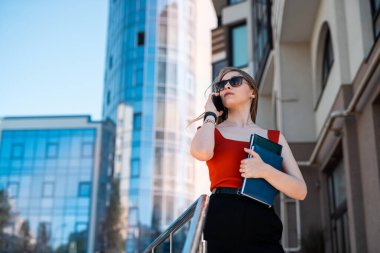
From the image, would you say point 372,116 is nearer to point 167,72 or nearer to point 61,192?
point 167,72

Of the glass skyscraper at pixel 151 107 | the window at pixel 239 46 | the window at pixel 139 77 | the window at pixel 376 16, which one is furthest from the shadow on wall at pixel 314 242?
the window at pixel 139 77

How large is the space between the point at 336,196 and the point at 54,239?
144 feet

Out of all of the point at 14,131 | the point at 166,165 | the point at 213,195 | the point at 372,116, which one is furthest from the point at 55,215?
the point at 213,195

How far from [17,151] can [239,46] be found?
37.2 meters

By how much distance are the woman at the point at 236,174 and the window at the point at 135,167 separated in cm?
4411

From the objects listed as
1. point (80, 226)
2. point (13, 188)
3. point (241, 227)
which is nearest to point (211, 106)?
point (241, 227)

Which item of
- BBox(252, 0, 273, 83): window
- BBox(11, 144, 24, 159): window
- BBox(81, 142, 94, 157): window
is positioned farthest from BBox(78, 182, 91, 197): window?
BBox(252, 0, 273, 83): window

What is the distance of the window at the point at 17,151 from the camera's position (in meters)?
54.1

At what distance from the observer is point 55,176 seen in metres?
54.6

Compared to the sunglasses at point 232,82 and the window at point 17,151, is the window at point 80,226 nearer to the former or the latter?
the window at point 17,151

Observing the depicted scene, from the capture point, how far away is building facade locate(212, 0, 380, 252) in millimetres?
8406

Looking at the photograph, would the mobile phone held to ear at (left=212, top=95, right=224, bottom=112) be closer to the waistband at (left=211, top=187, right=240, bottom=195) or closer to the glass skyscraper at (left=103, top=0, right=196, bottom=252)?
the waistband at (left=211, top=187, right=240, bottom=195)

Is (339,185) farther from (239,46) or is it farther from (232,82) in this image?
(239,46)

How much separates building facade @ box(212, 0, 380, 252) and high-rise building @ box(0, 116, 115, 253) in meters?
35.9
